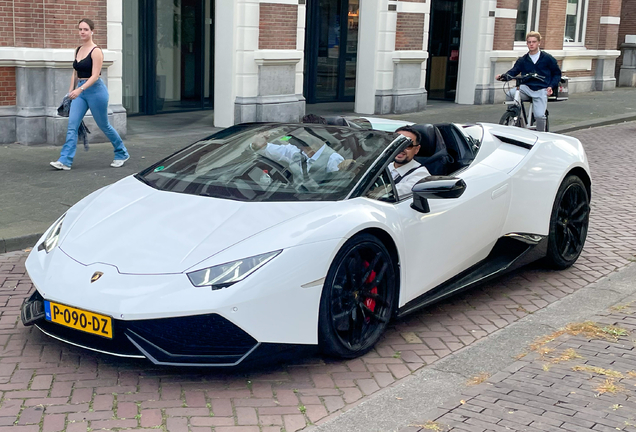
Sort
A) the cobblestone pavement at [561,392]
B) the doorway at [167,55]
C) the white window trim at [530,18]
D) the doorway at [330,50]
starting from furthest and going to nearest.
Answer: the white window trim at [530,18] < the doorway at [330,50] < the doorway at [167,55] < the cobblestone pavement at [561,392]

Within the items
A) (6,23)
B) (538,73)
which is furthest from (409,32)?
(6,23)

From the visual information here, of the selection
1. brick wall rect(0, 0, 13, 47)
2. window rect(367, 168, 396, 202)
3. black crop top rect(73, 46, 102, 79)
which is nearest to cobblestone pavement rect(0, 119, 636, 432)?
window rect(367, 168, 396, 202)

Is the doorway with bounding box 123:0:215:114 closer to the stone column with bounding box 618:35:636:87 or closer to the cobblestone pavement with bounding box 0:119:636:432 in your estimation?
the cobblestone pavement with bounding box 0:119:636:432

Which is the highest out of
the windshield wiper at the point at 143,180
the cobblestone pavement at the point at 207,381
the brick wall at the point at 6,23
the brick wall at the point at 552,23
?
the brick wall at the point at 552,23

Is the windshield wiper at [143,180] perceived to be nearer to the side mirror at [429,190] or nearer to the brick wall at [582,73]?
the side mirror at [429,190]

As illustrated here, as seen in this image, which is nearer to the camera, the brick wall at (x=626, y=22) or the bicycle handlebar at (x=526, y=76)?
the bicycle handlebar at (x=526, y=76)

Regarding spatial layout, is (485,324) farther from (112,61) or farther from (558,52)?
(558,52)

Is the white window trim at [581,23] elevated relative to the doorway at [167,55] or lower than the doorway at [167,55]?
elevated

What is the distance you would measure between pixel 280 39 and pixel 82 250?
10679mm

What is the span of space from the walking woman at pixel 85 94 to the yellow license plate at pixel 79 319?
5.75 metres

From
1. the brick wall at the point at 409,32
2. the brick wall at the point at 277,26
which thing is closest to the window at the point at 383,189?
the brick wall at the point at 277,26

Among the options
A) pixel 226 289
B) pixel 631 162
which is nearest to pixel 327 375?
pixel 226 289

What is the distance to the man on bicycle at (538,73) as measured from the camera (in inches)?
475

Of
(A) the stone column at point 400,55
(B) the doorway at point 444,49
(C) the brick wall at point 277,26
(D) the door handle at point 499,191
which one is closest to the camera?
(D) the door handle at point 499,191
